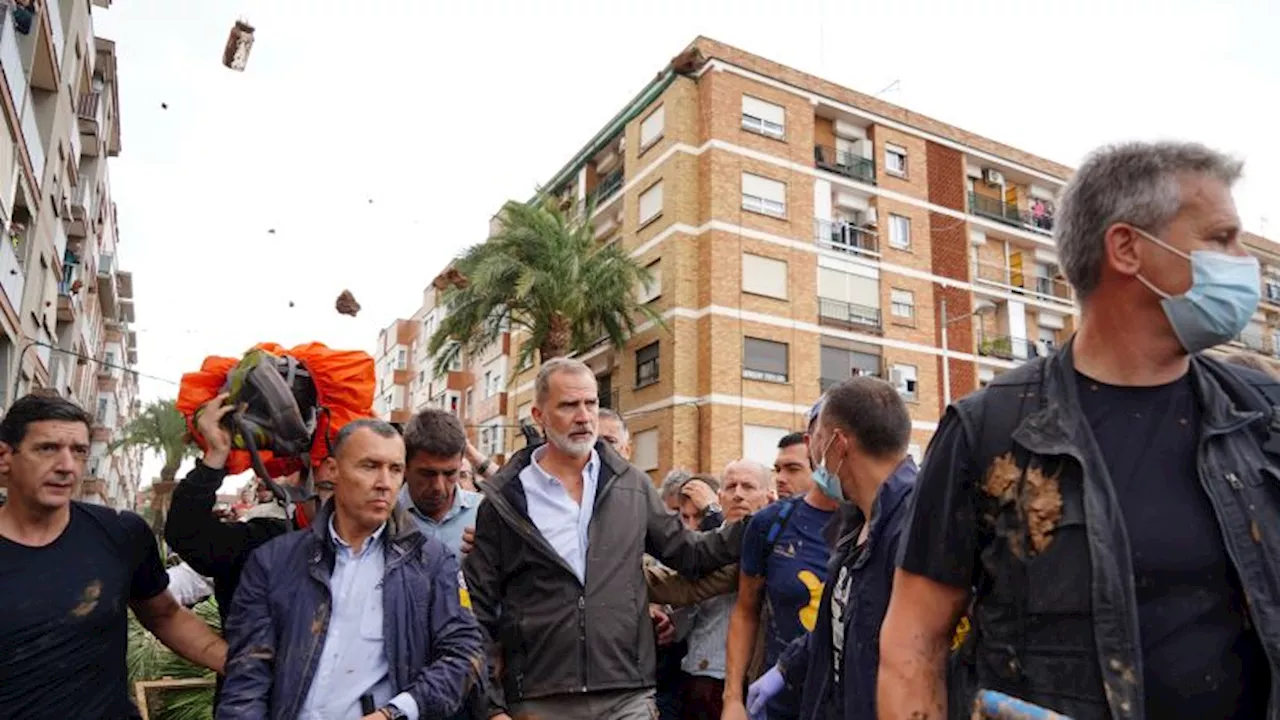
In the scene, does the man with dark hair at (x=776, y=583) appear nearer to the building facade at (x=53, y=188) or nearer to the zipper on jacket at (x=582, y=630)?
the zipper on jacket at (x=582, y=630)

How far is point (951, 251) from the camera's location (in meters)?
31.7

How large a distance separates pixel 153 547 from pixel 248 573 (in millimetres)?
604

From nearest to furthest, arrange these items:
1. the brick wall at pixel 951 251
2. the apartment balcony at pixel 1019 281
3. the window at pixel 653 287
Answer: the window at pixel 653 287 < the brick wall at pixel 951 251 < the apartment balcony at pixel 1019 281

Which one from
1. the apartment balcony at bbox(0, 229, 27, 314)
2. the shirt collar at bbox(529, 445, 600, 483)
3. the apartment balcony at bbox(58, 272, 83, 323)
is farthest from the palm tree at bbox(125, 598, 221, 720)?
the apartment balcony at bbox(58, 272, 83, 323)

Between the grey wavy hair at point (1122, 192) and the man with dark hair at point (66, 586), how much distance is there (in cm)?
312

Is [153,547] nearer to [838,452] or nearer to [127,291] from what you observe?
[838,452]

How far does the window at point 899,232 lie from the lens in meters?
30.4

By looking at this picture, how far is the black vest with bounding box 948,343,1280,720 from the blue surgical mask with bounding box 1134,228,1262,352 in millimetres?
115

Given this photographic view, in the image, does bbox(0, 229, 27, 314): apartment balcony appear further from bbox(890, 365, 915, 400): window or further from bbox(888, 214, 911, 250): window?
bbox(888, 214, 911, 250): window

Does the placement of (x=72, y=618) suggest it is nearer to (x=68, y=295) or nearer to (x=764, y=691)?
(x=764, y=691)

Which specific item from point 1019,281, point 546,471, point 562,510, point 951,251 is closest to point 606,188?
point 951,251

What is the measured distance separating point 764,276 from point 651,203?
162 inches

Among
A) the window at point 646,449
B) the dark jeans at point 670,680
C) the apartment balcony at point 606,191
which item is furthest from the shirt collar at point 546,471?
the apartment balcony at point 606,191

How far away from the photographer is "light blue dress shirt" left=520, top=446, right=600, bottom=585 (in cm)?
390
